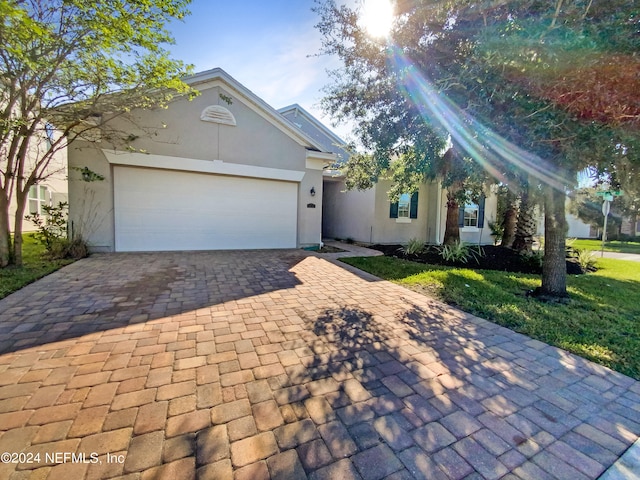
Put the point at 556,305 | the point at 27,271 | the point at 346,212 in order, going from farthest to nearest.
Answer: the point at 346,212
the point at 27,271
the point at 556,305

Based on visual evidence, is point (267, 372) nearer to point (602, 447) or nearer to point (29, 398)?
point (29, 398)

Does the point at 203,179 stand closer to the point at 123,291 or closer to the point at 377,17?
the point at 123,291

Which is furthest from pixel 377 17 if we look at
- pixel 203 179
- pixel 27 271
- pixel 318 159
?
pixel 27 271

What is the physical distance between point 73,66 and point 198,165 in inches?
139

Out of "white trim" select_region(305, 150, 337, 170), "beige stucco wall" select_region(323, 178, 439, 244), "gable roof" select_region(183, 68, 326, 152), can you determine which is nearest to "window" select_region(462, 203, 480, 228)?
"beige stucco wall" select_region(323, 178, 439, 244)

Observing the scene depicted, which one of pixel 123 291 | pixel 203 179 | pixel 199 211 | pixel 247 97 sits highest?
pixel 247 97

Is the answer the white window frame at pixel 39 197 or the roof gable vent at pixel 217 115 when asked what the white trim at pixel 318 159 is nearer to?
the roof gable vent at pixel 217 115

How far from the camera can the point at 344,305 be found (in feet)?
15.4

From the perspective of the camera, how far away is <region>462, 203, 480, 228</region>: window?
14289mm

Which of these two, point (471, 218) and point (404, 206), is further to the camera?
point (471, 218)

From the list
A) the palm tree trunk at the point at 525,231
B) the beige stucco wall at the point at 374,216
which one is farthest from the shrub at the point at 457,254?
the beige stucco wall at the point at 374,216

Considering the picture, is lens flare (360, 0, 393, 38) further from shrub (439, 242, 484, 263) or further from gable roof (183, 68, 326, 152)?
shrub (439, 242, 484, 263)

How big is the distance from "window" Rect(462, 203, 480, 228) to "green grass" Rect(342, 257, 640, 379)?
629 centimetres

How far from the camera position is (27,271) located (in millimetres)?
5820
